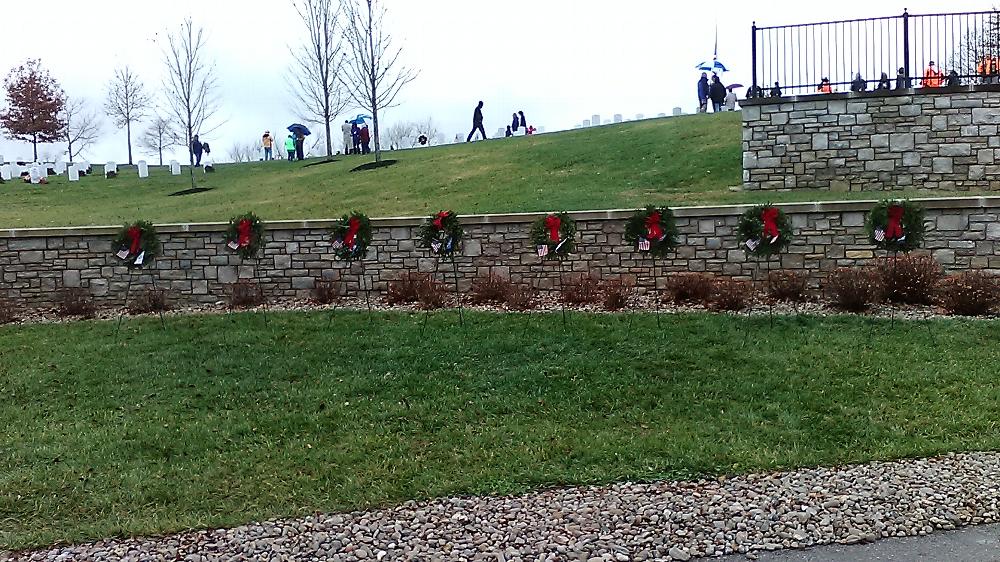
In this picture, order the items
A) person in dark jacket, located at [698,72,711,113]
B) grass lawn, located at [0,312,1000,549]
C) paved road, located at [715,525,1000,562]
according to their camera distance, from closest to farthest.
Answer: paved road, located at [715,525,1000,562]
grass lawn, located at [0,312,1000,549]
person in dark jacket, located at [698,72,711,113]

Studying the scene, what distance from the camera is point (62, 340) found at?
8.76 meters

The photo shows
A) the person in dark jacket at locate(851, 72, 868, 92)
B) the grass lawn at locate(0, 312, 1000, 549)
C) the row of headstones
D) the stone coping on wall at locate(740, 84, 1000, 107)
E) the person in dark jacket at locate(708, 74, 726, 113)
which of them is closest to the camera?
the grass lawn at locate(0, 312, 1000, 549)

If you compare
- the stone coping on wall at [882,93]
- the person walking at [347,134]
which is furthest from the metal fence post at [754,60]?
the person walking at [347,134]

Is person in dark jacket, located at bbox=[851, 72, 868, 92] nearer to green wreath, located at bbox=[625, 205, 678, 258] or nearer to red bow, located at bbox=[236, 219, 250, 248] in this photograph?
green wreath, located at bbox=[625, 205, 678, 258]

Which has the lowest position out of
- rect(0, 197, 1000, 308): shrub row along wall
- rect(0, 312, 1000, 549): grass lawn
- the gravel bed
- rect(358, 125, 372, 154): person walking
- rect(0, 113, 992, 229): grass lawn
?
the gravel bed

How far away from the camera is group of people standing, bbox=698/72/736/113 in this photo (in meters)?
24.1

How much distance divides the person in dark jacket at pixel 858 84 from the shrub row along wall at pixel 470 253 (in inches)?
187

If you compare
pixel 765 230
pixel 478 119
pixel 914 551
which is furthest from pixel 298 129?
pixel 914 551

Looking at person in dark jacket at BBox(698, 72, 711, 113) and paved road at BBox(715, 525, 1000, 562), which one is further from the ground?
person in dark jacket at BBox(698, 72, 711, 113)

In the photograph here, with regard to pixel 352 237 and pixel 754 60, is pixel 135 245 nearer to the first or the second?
pixel 352 237

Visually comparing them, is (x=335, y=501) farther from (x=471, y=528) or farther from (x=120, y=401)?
(x=120, y=401)

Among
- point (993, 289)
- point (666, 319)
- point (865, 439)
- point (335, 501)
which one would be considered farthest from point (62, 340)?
point (993, 289)

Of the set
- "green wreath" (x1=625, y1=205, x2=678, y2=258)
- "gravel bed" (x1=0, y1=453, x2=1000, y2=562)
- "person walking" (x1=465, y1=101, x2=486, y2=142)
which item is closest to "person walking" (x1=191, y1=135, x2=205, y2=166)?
"person walking" (x1=465, y1=101, x2=486, y2=142)

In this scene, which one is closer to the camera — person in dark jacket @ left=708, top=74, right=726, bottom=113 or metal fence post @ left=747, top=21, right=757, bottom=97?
metal fence post @ left=747, top=21, right=757, bottom=97
